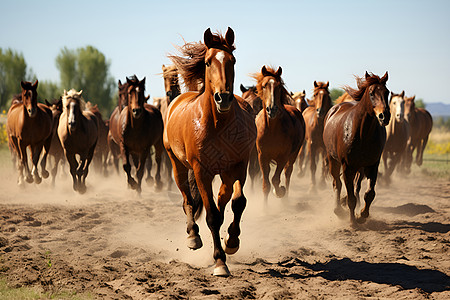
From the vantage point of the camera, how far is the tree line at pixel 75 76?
45438mm

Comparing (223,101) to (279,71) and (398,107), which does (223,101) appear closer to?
(279,71)

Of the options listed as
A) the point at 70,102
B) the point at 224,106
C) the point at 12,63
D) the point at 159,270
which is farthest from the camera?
the point at 12,63

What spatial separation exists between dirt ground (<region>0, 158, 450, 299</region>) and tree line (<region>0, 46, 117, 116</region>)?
119 ft

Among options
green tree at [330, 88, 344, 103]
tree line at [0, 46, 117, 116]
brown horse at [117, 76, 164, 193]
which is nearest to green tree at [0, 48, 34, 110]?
tree line at [0, 46, 117, 116]

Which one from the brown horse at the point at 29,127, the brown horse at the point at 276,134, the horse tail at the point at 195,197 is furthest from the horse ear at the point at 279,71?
the brown horse at the point at 29,127

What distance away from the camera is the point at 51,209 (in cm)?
1011

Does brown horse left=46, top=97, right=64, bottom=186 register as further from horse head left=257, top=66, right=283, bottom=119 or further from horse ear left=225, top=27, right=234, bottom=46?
horse ear left=225, top=27, right=234, bottom=46

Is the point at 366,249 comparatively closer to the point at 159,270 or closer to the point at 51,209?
the point at 159,270

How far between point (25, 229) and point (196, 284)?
4.25m

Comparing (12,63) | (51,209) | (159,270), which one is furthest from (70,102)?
(12,63)

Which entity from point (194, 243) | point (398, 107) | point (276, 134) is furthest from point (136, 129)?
point (398, 107)

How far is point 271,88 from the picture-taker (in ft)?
30.7

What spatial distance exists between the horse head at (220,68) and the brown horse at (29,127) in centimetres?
840

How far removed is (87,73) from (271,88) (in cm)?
4048
